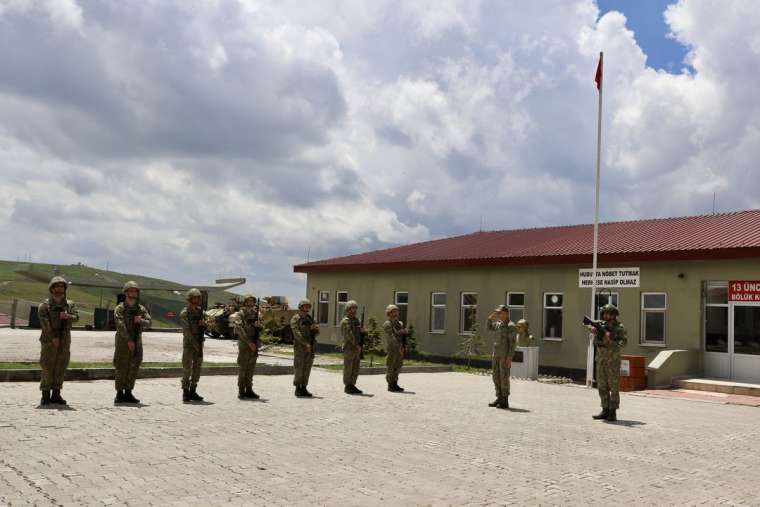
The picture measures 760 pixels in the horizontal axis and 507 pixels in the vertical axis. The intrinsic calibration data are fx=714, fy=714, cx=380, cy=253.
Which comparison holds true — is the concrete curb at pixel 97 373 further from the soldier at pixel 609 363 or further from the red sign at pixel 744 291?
the red sign at pixel 744 291

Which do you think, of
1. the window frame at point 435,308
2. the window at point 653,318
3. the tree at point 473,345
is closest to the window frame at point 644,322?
the window at point 653,318

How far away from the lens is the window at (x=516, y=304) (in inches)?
865

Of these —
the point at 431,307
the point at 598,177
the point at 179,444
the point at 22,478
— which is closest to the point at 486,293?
the point at 431,307

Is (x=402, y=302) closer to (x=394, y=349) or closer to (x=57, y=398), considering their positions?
(x=394, y=349)

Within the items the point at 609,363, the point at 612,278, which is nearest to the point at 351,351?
the point at 609,363

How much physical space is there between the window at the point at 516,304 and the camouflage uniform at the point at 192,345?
12552 millimetres

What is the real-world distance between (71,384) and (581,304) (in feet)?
44.1

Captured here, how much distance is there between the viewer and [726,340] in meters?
17.3

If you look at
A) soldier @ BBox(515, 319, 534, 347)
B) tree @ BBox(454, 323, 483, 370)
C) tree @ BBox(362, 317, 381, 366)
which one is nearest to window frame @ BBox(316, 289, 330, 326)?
tree @ BBox(362, 317, 381, 366)

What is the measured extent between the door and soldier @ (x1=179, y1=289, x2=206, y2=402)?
12686mm

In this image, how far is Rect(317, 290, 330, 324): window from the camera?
97.7 ft

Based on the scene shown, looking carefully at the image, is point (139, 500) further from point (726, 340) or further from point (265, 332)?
point (265, 332)

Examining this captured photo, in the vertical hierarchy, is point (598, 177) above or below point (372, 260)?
above

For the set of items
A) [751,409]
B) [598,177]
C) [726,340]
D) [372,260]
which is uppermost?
[598,177]
